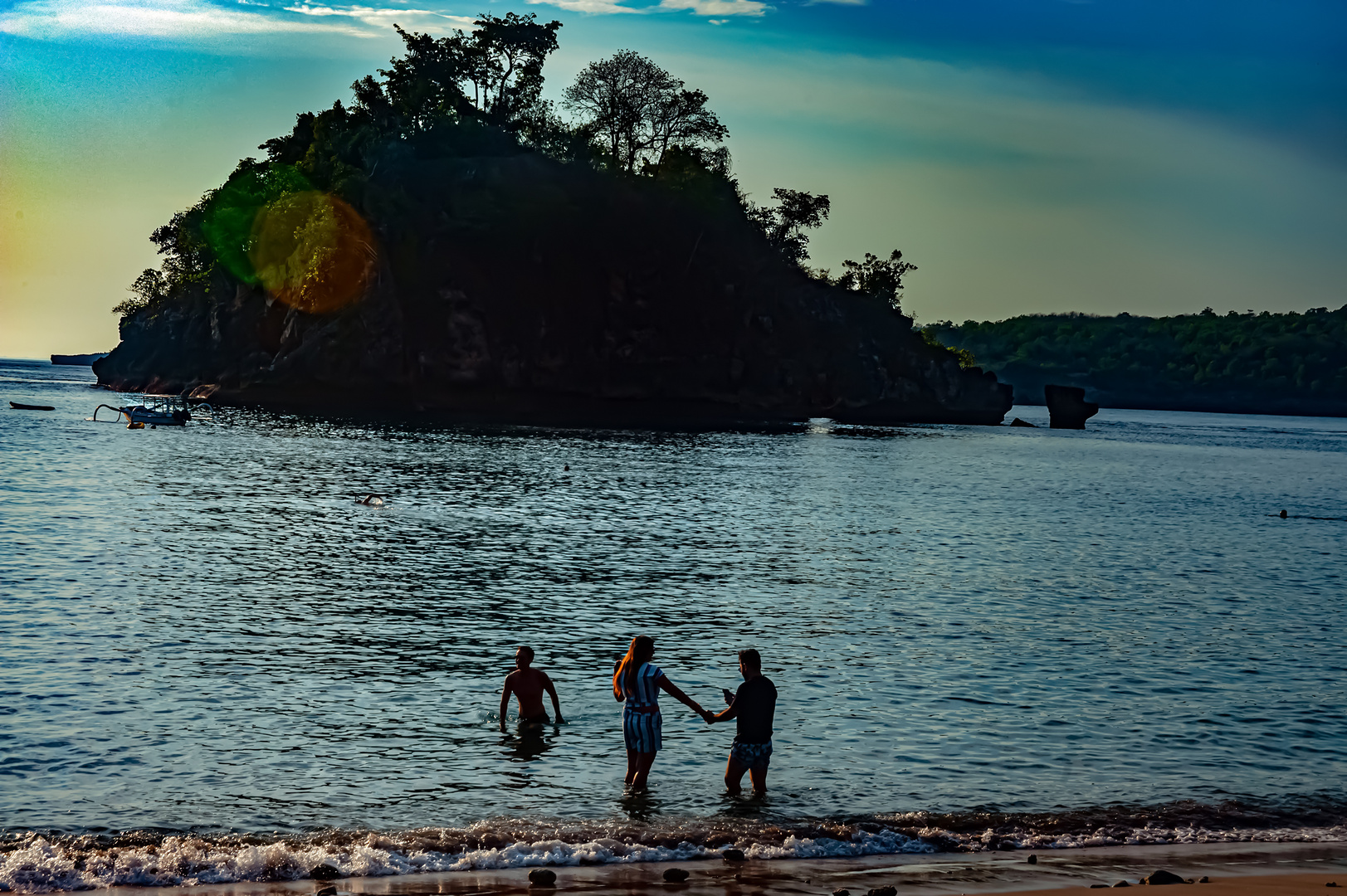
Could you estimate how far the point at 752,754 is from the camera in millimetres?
15500

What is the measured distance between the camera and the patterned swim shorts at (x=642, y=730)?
50.2 ft

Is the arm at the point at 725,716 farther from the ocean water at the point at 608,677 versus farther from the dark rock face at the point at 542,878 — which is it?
the dark rock face at the point at 542,878

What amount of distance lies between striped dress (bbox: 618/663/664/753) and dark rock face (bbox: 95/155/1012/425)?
115 metres

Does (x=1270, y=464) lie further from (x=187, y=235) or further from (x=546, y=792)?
(x=187, y=235)

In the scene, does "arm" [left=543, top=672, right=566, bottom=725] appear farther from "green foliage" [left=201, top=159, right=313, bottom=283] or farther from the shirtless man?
"green foliage" [left=201, top=159, right=313, bottom=283]

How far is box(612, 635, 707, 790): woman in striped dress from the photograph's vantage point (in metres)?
14.7

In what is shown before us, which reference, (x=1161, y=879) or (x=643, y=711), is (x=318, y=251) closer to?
(x=643, y=711)

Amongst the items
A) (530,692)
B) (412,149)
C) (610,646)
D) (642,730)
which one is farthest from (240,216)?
(642,730)

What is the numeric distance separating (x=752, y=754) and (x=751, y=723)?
589mm

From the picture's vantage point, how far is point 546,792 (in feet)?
51.3

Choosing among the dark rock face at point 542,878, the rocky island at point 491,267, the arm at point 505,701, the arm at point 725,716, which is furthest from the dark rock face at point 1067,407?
the dark rock face at point 542,878

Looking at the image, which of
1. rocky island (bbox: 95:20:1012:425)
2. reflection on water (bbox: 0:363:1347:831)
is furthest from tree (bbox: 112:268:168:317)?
reflection on water (bbox: 0:363:1347:831)

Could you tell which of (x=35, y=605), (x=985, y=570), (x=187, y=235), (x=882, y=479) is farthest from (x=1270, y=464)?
(x=187, y=235)

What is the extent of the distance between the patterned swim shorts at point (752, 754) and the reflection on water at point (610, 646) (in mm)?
608
